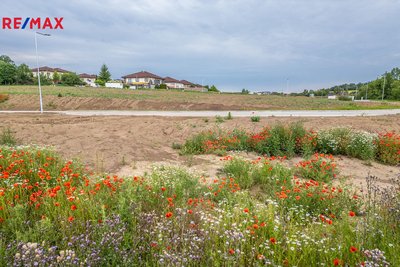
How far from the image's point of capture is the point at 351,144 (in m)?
8.41

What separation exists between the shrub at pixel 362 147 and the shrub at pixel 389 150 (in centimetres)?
23

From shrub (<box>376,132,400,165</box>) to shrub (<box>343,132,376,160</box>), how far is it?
0.23 metres

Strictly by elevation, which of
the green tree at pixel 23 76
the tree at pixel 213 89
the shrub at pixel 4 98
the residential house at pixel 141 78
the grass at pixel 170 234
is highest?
the residential house at pixel 141 78

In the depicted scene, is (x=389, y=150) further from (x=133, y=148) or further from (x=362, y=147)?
(x=133, y=148)

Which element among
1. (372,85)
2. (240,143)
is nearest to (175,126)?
(240,143)

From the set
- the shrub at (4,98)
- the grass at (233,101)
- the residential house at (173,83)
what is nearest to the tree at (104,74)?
the residential house at (173,83)

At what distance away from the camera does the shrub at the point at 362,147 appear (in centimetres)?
806

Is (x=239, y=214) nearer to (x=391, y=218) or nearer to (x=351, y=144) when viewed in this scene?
(x=391, y=218)

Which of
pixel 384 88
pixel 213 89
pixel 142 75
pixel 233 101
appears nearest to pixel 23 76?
pixel 142 75

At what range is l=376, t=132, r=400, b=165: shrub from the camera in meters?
7.96

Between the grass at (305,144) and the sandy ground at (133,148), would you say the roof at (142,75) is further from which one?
the grass at (305,144)

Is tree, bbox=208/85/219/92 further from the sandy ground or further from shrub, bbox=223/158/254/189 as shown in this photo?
shrub, bbox=223/158/254/189

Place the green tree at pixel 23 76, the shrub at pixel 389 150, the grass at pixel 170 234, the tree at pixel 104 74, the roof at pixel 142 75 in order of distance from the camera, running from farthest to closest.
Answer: the roof at pixel 142 75 → the tree at pixel 104 74 → the green tree at pixel 23 76 → the shrub at pixel 389 150 → the grass at pixel 170 234

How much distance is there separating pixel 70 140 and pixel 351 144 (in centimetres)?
978
